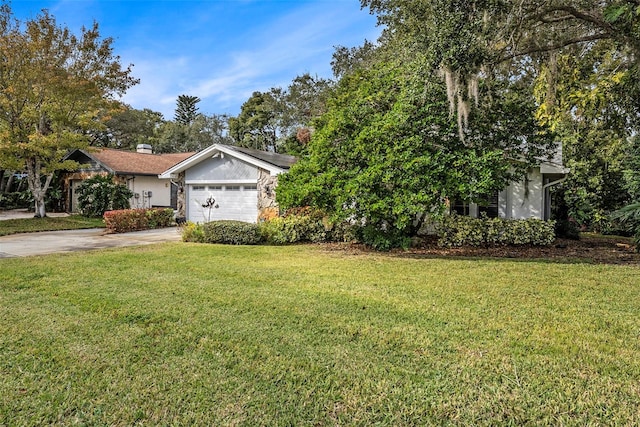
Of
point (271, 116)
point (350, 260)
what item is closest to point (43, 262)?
point (350, 260)

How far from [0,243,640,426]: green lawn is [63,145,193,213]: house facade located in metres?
15.2

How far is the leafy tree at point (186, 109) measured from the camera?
55594 mm

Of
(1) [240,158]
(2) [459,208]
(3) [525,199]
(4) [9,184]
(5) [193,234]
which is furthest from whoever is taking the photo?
(4) [9,184]

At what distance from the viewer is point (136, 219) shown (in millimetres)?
15523

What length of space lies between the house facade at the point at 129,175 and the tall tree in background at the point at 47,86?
277 centimetres

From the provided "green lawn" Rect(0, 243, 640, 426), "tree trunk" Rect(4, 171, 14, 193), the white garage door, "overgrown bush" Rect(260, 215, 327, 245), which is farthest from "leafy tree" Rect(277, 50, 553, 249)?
"tree trunk" Rect(4, 171, 14, 193)

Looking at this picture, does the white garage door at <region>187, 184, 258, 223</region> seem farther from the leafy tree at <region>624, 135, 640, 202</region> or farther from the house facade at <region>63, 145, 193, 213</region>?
the leafy tree at <region>624, 135, 640, 202</region>

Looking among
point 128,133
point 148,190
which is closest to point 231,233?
point 148,190

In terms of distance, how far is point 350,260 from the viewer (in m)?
8.86

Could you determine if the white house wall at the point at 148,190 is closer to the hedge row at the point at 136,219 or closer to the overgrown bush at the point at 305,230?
the hedge row at the point at 136,219

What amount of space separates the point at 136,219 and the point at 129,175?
635 centimetres

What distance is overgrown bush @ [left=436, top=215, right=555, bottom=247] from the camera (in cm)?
1102

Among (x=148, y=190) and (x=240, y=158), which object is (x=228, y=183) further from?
(x=148, y=190)

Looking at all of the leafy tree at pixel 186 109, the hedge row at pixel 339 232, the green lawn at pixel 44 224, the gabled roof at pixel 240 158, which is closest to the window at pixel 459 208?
the hedge row at pixel 339 232
